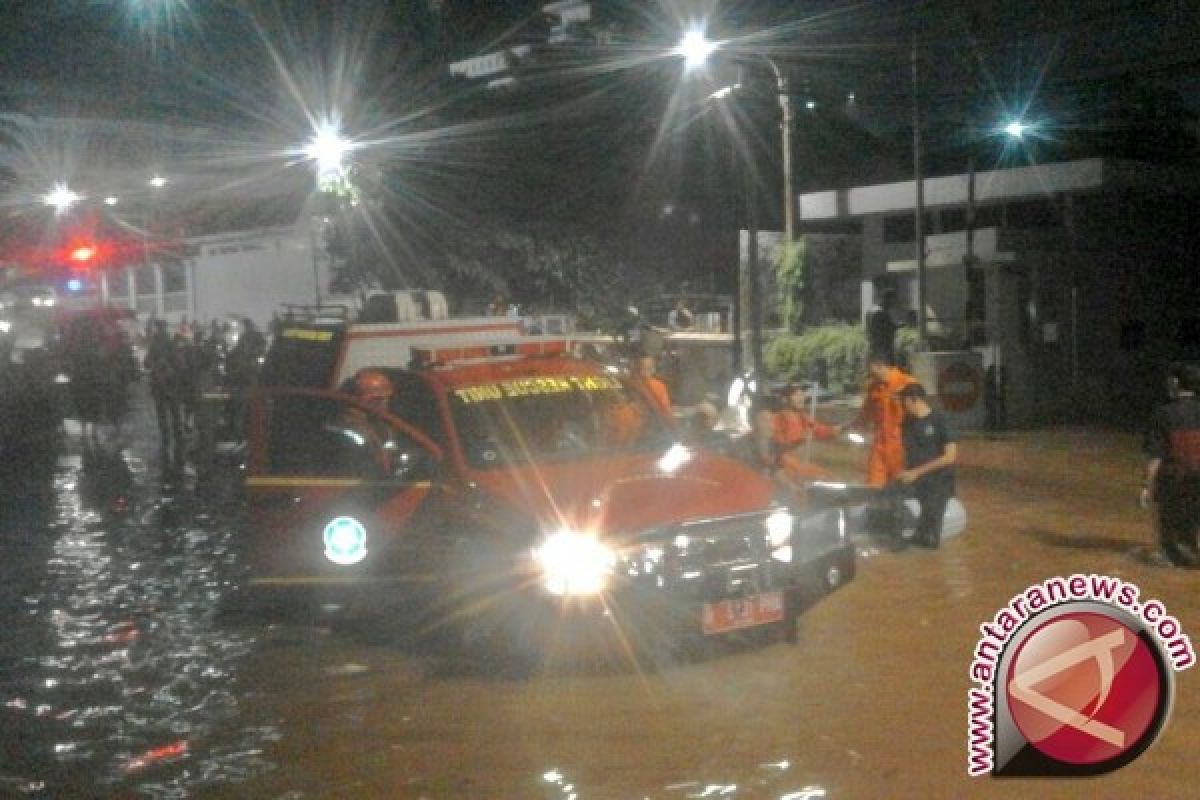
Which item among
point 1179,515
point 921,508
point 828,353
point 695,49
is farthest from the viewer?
point 828,353

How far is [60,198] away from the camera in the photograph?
3350cm

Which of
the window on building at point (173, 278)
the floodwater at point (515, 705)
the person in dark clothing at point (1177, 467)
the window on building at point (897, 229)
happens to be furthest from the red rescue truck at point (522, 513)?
the window on building at point (173, 278)

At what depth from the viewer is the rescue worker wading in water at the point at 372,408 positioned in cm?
977

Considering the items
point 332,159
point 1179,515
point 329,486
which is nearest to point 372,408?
point 329,486

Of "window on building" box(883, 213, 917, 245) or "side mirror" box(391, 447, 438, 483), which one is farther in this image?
"window on building" box(883, 213, 917, 245)

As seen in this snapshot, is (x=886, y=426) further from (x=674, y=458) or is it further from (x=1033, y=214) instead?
(x=1033, y=214)

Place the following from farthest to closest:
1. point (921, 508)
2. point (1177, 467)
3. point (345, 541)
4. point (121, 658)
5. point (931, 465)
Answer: point (921, 508) < point (931, 465) < point (1177, 467) < point (121, 658) < point (345, 541)

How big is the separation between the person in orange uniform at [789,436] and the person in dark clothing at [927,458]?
28.9 inches

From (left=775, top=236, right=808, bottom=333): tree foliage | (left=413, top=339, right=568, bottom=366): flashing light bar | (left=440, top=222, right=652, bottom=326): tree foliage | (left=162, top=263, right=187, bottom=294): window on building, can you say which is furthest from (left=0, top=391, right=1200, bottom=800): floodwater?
(left=162, top=263, right=187, bottom=294): window on building

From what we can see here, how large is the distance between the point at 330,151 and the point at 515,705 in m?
19.2

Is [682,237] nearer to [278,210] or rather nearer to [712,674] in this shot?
[278,210]

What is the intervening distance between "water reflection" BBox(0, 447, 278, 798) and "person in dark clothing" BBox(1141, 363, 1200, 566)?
625 cm

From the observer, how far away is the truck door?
923cm

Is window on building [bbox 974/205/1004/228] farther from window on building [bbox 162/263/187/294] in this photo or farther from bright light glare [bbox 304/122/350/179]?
window on building [bbox 162/263/187/294]
